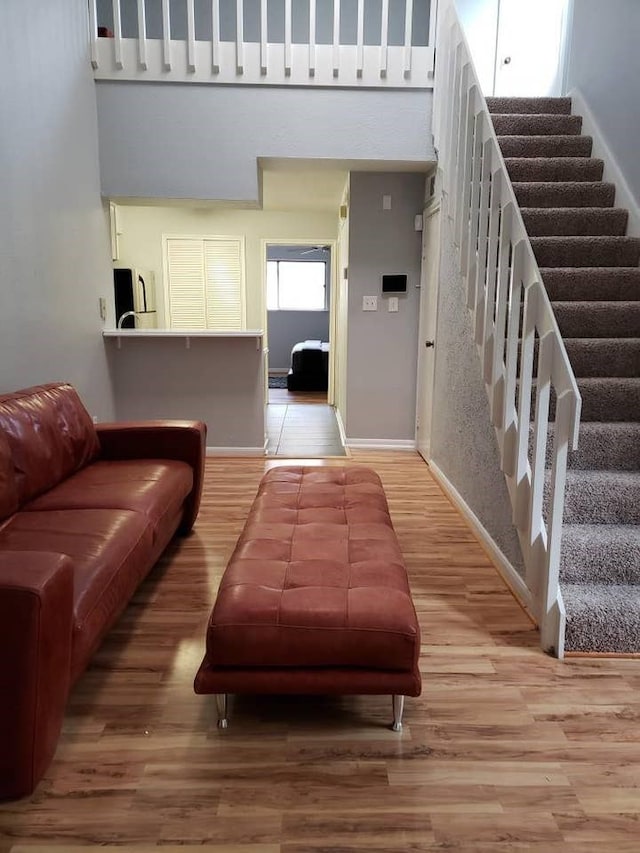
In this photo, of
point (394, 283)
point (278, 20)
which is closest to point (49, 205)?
point (394, 283)

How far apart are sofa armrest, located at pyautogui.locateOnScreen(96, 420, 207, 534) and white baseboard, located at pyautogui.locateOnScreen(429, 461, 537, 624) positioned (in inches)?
58.2

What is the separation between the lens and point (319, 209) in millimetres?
6398

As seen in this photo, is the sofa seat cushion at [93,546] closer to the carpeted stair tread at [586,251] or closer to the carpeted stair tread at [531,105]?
the carpeted stair tread at [586,251]

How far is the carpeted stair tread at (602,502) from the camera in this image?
2285mm

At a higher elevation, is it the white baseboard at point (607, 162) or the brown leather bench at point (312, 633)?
the white baseboard at point (607, 162)

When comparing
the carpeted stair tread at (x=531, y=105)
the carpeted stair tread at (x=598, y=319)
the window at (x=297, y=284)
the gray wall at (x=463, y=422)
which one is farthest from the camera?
the window at (x=297, y=284)

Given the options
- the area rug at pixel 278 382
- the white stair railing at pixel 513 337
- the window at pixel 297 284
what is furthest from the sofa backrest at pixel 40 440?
the window at pixel 297 284

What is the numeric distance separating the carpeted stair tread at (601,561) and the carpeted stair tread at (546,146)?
9.35ft

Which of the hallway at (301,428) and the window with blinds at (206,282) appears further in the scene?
the window with blinds at (206,282)

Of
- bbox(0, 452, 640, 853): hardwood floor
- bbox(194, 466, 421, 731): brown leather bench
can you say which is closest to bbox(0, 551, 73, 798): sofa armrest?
bbox(0, 452, 640, 853): hardwood floor

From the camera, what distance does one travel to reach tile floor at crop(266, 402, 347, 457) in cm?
471

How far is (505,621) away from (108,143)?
12.4 ft

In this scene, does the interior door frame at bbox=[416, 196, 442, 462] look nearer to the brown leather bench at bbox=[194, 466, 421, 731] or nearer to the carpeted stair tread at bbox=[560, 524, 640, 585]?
the carpeted stair tread at bbox=[560, 524, 640, 585]

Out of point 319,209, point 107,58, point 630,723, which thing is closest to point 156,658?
point 630,723
